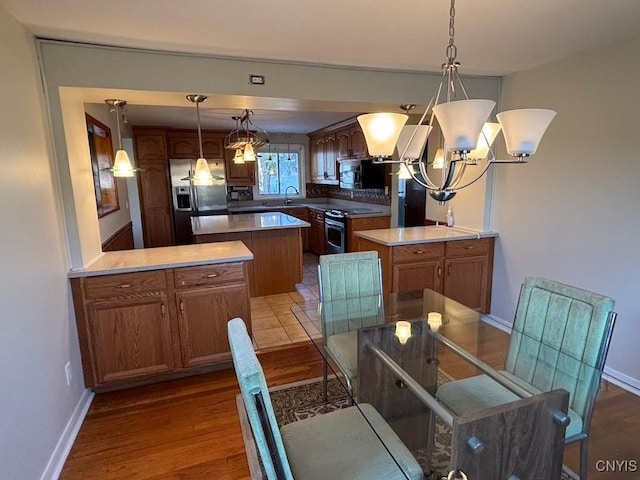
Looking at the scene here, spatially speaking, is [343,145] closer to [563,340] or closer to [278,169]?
[278,169]

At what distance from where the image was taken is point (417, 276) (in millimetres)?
3314

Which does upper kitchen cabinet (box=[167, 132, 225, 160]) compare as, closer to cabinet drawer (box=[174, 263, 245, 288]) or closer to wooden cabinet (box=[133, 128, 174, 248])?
wooden cabinet (box=[133, 128, 174, 248])

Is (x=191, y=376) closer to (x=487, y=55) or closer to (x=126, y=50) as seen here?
(x=126, y=50)

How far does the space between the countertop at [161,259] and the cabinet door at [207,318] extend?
219 millimetres

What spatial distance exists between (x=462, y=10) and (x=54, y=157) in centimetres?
246

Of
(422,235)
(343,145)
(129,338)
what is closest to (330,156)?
(343,145)

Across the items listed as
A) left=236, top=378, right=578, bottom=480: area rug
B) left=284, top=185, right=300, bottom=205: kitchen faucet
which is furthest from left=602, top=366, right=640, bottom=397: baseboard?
left=284, top=185, right=300, bottom=205: kitchen faucet

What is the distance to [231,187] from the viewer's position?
22.8 feet

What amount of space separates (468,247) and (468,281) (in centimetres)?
33

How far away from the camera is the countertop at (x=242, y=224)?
4.12 meters

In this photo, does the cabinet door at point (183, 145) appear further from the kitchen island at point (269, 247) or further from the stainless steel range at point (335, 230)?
the stainless steel range at point (335, 230)

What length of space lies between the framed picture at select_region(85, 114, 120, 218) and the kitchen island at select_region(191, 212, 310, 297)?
36.1 inches

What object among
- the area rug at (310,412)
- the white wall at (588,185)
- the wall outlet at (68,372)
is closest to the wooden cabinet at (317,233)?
the white wall at (588,185)

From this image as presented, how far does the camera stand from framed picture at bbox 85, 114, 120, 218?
3189 millimetres
